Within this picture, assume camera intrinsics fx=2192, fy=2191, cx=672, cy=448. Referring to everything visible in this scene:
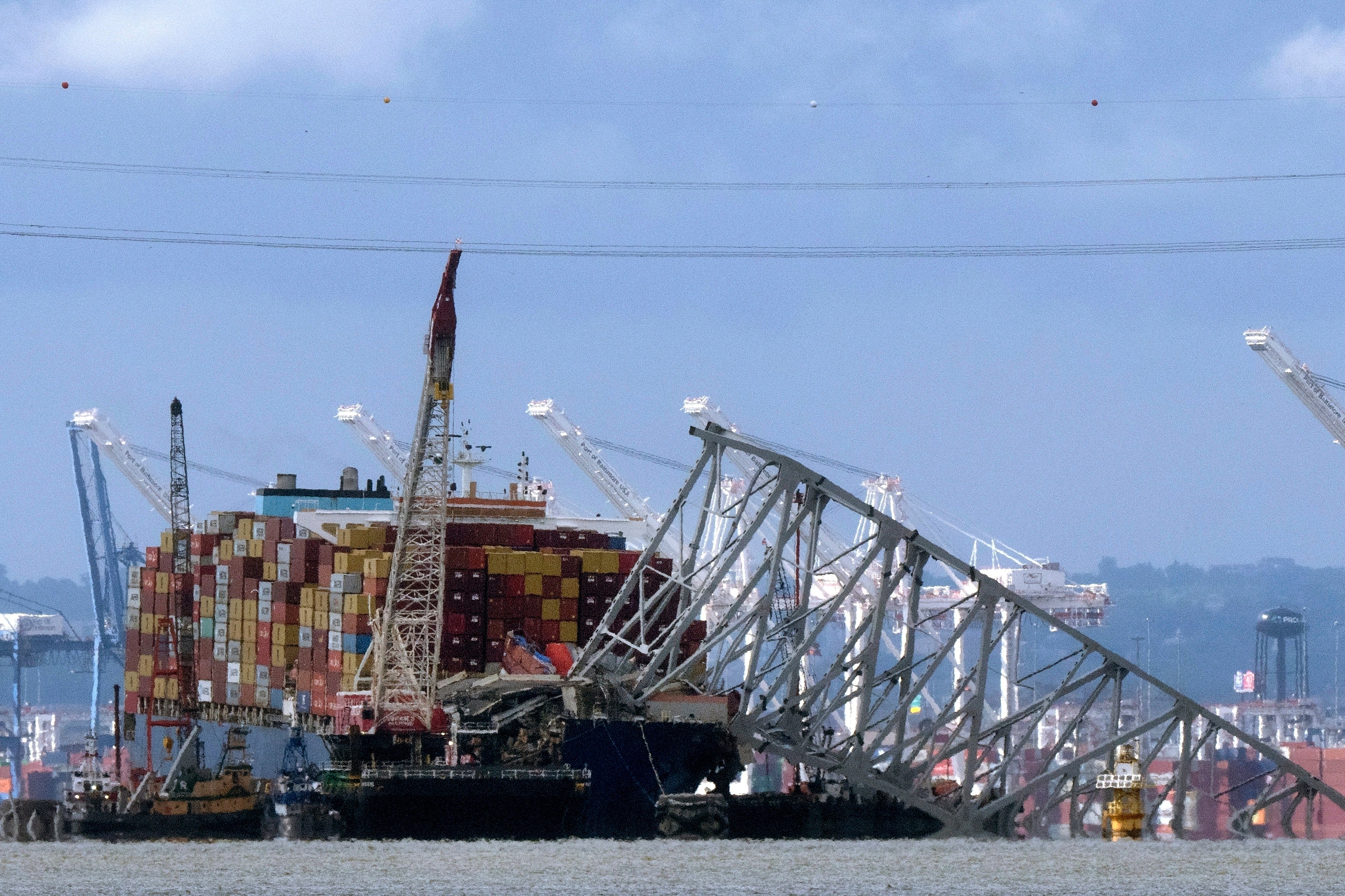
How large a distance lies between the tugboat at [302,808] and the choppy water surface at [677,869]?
12372 millimetres

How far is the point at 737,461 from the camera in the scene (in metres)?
141

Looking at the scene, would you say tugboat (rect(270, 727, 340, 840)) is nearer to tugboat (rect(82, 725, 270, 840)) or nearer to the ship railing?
tugboat (rect(82, 725, 270, 840))

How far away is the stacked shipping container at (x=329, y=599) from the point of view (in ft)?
266

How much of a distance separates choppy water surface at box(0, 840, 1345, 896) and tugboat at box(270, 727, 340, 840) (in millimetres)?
12372

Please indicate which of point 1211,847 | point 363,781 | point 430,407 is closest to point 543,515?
point 430,407

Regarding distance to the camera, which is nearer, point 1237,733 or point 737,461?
point 1237,733

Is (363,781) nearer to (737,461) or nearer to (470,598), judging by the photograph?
(470,598)

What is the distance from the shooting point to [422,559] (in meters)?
75.9

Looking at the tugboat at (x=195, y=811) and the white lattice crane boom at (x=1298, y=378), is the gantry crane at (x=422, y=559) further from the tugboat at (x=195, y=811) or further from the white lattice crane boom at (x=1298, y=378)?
the white lattice crane boom at (x=1298, y=378)

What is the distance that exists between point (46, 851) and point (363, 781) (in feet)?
40.5

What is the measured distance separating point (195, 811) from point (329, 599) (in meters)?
9.60

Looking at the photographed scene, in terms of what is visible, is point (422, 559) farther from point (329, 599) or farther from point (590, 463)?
point (590, 463)

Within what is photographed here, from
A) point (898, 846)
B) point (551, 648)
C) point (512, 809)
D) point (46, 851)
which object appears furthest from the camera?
point (551, 648)

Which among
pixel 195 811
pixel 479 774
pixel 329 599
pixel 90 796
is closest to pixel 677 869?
pixel 479 774
